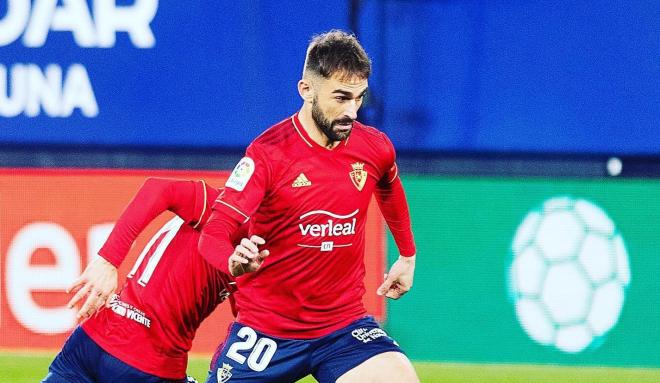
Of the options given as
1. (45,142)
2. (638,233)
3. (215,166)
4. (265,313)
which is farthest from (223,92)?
(265,313)

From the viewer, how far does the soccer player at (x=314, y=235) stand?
16.2 feet

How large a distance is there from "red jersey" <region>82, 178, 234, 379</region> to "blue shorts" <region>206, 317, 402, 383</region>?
0.66 ft

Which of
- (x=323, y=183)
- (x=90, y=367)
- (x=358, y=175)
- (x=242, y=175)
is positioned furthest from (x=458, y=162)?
(x=90, y=367)

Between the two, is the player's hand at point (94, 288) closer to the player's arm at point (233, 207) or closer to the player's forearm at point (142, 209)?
the player's forearm at point (142, 209)

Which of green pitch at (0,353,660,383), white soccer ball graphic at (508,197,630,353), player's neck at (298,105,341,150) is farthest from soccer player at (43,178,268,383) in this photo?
white soccer ball graphic at (508,197,630,353)

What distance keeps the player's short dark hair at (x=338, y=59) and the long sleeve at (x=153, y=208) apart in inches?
25.5

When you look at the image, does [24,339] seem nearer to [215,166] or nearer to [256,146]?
[215,166]

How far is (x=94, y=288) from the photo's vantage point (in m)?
4.79

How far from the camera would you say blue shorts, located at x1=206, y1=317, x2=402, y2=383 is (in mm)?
5027

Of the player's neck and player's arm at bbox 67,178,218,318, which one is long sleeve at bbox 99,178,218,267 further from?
the player's neck

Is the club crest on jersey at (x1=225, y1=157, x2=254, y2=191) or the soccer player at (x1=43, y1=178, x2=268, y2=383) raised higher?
the club crest on jersey at (x1=225, y1=157, x2=254, y2=191)

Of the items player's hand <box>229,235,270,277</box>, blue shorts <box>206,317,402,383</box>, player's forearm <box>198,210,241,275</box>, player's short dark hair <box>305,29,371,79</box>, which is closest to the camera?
player's hand <box>229,235,270,277</box>

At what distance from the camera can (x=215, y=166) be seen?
8.35 m

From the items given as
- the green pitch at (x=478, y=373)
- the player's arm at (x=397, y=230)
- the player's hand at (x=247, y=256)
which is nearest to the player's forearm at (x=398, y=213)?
the player's arm at (x=397, y=230)
